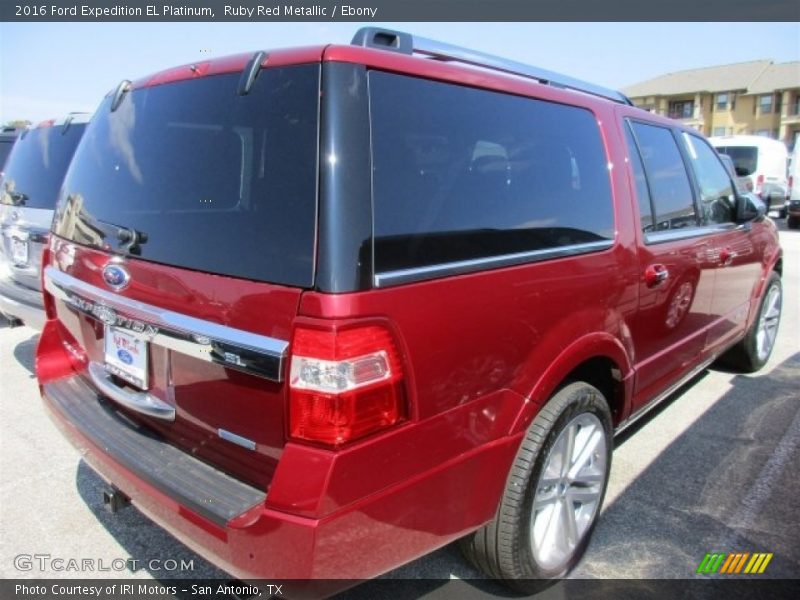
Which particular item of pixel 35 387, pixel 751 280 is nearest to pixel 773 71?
pixel 751 280

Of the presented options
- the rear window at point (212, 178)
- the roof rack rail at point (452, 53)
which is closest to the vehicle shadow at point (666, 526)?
the rear window at point (212, 178)

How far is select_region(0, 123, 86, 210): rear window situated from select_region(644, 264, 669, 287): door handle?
4141 millimetres

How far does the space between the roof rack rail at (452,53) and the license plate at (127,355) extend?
4.04ft

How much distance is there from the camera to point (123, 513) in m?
2.85

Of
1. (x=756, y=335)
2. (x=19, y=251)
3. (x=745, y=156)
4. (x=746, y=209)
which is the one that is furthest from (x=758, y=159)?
(x=19, y=251)

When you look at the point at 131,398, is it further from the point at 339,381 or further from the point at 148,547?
the point at 339,381

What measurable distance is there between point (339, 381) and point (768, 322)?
483 centimetres

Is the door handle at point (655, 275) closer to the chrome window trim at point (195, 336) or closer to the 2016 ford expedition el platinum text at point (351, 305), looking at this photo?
the 2016 ford expedition el platinum text at point (351, 305)

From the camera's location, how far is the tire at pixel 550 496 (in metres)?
2.10

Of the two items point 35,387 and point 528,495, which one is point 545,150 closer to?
point 528,495

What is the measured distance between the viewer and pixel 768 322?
16.6 feet

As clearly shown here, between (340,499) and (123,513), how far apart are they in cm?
182

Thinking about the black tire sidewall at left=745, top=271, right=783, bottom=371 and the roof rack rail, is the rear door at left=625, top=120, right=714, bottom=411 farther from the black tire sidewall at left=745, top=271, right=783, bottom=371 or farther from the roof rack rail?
the black tire sidewall at left=745, top=271, right=783, bottom=371

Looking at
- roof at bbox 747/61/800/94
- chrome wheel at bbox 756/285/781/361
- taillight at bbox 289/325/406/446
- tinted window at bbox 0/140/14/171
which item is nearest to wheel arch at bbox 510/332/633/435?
taillight at bbox 289/325/406/446
